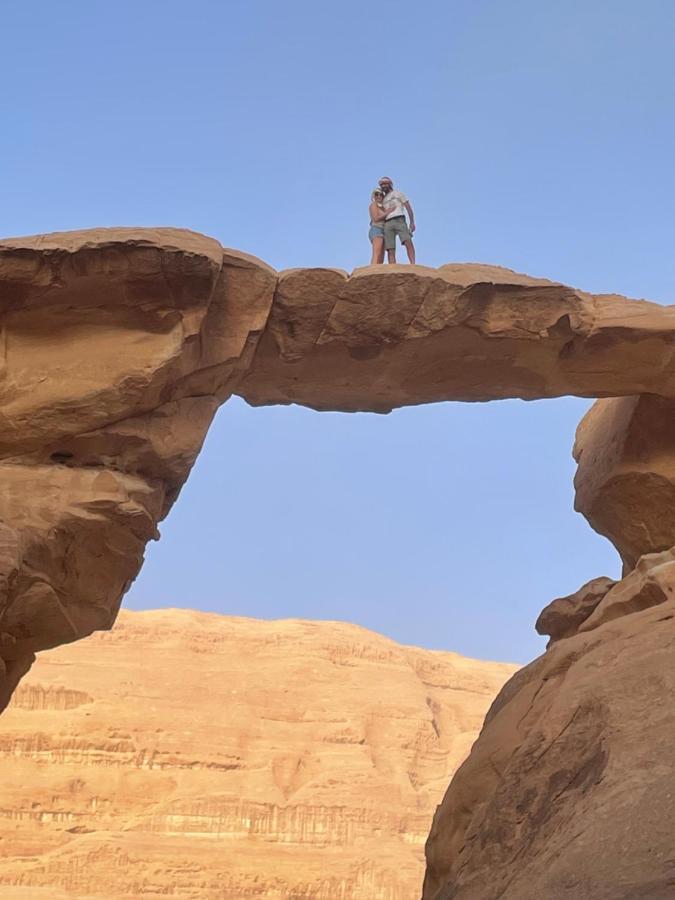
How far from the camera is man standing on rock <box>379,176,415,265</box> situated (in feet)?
35.8

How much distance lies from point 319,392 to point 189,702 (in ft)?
79.5

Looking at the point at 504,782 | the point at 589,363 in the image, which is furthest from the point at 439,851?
the point at 589,363

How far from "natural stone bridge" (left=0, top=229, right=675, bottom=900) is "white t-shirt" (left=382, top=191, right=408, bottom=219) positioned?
4.90ft

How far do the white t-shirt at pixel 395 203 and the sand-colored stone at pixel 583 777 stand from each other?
4.32 meters

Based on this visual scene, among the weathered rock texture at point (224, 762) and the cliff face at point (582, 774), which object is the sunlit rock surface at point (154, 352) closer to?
the cliff face at point (582, 774)

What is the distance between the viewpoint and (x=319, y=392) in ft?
34.6

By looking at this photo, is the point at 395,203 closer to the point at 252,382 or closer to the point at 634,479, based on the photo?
the point at 252,382

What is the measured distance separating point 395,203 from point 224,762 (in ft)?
76.5

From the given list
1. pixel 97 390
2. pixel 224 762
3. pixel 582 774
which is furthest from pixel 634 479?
pixel 224 762

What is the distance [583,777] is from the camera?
5961 mm

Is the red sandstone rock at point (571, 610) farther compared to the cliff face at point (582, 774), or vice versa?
the red sandstone rock at point (571, 610)

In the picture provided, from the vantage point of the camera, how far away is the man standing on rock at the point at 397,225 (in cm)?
1092

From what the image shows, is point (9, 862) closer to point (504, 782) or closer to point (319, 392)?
point (319, 392)

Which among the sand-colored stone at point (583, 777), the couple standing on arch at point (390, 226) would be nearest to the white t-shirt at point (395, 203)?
the couple standing on arch at point (390, 226)
